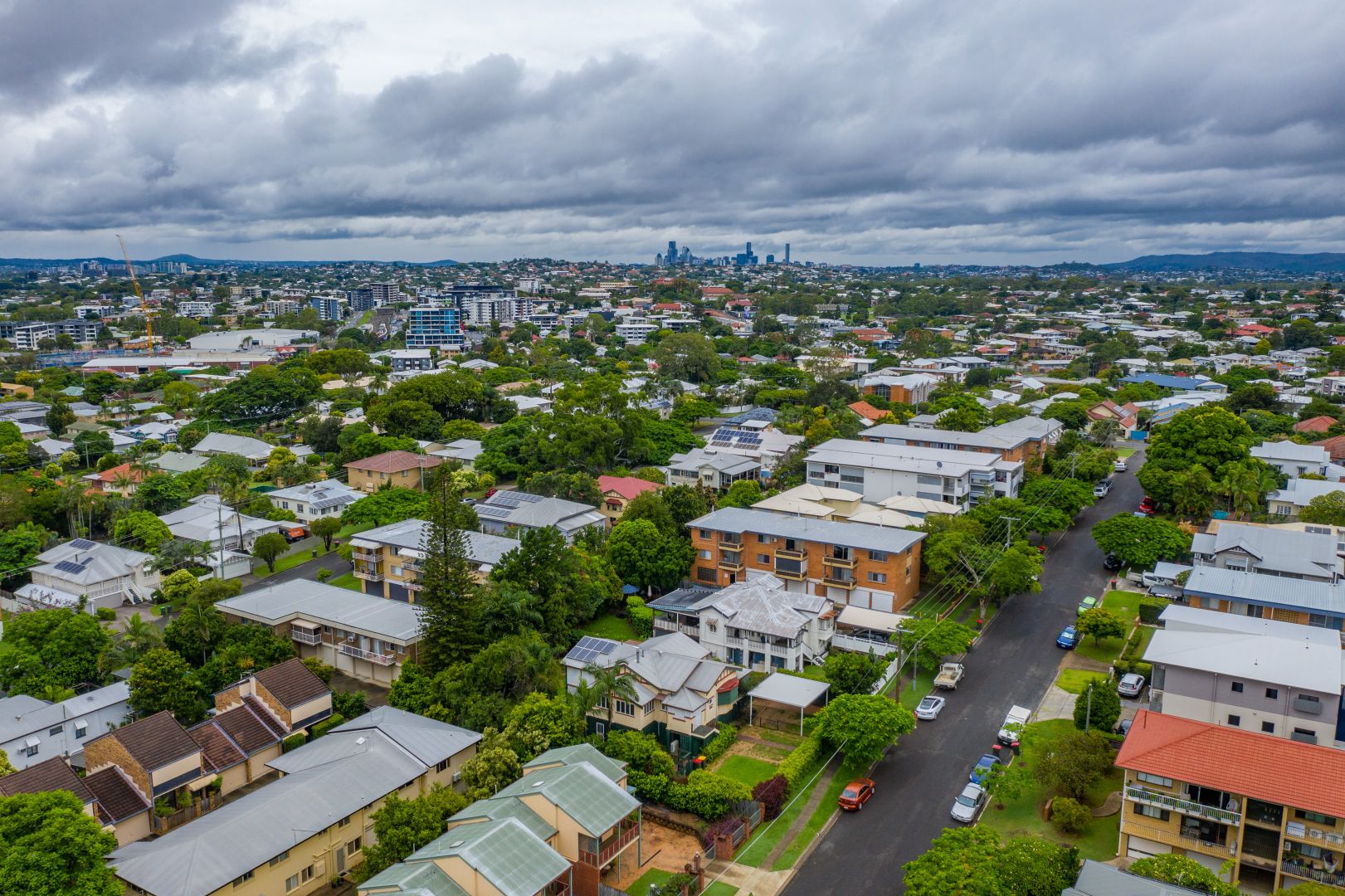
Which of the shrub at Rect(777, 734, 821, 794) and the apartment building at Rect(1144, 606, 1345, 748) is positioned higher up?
the apartment building at Rect(1144, 606, 1345, 748)

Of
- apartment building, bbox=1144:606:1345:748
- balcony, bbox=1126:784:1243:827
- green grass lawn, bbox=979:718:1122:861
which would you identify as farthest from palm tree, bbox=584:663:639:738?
apartment building, bbox=1144:606:1345:748

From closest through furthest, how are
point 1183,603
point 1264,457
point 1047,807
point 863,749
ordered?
1. point 1047,807
2. point 863,749
3. point 1183,603
4. point 1264,457

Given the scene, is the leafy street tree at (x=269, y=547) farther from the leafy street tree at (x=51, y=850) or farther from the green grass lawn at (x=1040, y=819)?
the green grass lawn at (x=1040, y=819)

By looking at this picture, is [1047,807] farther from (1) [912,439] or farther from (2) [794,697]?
(1) [912,439]

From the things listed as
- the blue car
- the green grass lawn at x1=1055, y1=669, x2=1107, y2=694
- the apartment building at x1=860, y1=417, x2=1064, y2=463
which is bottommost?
the green grass lawn at x1=1055, y1=669, x2=1107, y2=694

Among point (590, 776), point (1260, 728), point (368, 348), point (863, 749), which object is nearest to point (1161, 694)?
point (1260, 728)

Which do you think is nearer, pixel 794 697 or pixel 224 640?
pixel 794 697

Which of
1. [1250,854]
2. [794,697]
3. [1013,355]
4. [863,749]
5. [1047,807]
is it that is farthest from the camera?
[1013,355]

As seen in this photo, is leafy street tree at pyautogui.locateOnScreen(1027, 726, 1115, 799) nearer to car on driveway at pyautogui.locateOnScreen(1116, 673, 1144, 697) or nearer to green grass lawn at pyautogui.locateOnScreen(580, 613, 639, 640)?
car on driveway at pyautogui.locateOnScreen(1116, 673, 1144, 697)
